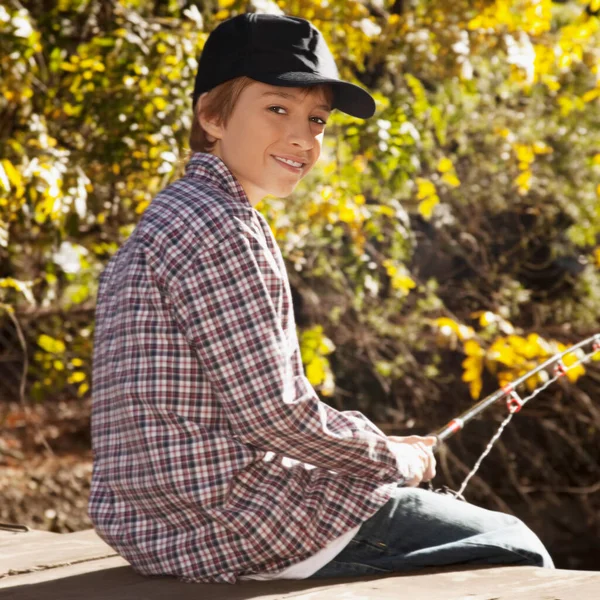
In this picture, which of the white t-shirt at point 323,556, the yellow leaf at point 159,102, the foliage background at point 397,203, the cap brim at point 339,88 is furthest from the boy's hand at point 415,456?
the yellow leaf at point 159,102

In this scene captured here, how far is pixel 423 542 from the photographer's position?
2.12 metres

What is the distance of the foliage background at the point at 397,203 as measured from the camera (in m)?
4.18

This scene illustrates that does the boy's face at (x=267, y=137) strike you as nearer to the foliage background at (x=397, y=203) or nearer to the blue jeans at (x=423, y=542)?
the blue jeans at (x=423, y=542)

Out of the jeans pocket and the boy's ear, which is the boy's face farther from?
the jeans pocket

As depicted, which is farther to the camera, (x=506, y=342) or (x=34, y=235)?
(x=506, y=342)

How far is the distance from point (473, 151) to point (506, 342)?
149 centimetres

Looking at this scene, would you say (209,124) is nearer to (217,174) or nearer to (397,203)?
(217,174)

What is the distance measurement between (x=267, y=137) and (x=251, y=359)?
1.71 feet

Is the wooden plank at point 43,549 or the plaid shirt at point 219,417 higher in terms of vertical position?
the plaid shirt at point 219,417

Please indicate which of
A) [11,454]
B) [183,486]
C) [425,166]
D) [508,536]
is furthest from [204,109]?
[11,454]

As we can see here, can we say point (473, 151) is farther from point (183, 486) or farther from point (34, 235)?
point (183, 486)

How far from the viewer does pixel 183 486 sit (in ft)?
6.53

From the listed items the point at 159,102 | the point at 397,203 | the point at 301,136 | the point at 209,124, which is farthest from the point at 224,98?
the point at 397,203

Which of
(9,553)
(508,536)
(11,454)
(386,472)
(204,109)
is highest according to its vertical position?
(204,109)
